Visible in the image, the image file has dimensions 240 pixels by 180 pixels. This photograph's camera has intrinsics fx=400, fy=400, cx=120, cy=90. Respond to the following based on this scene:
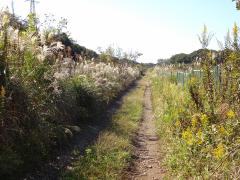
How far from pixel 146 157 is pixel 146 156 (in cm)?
9

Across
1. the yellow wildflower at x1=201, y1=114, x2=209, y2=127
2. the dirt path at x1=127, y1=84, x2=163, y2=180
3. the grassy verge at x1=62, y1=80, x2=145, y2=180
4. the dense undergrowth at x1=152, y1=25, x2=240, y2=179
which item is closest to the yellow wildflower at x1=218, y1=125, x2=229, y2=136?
the dense undergrowth at x1=152, y1=25, x2=240, y2=179

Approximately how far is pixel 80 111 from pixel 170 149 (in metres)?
3.79

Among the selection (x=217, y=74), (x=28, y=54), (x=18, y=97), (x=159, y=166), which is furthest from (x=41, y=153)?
(x=217, y=74)

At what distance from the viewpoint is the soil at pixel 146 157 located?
26.7 ft

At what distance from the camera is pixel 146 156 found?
9.62 m

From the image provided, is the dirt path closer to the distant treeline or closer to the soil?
the soil

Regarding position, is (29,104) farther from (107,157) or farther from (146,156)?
(146,156)

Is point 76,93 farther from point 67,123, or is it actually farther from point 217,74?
point 217,74

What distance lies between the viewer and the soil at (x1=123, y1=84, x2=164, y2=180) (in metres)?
8.13

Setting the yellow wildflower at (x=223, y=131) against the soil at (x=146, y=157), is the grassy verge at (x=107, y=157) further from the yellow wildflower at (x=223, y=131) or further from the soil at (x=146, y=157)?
the yellow wildflower at (x=223, y=131)

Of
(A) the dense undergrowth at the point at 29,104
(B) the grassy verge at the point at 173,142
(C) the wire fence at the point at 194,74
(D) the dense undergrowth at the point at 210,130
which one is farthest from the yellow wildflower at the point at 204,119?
(A) the dense undergrowth at the point at 29,104

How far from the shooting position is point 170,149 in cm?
918

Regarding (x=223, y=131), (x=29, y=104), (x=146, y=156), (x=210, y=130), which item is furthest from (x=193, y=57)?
(x=223, y=131)

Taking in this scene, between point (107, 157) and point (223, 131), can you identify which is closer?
point (223, 131)
